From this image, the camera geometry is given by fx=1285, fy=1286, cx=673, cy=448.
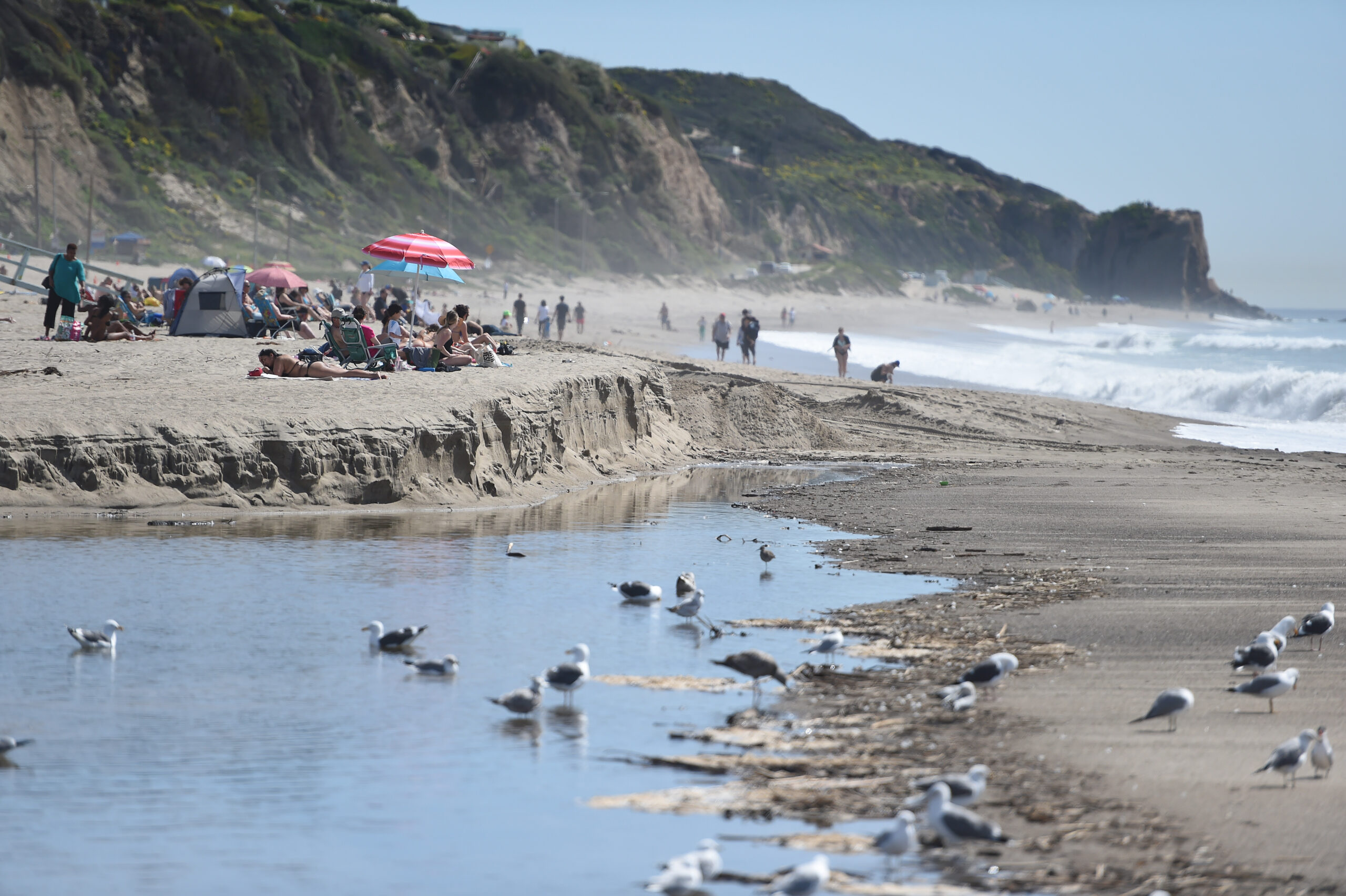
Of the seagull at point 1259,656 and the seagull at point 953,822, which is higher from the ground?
the seagull at point 1259,656

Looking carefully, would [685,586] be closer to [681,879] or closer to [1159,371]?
[681,879]

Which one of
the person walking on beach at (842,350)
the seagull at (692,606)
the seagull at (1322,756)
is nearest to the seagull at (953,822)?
the seagull at (1322,756)

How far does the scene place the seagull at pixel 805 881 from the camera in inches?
163

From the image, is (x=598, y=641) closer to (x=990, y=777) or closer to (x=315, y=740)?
(x=315, y=740)

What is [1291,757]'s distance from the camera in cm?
499

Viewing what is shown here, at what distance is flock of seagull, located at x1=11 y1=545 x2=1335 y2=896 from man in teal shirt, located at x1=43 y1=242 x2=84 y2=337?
12.5m

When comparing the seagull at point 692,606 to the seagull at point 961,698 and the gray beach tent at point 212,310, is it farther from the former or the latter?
the gray beach tent at point 212,310

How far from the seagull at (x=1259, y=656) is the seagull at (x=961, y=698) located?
142cm

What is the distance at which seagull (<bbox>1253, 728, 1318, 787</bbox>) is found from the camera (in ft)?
16.4

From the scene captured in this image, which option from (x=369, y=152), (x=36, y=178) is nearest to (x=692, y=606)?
(x=36, y=178)

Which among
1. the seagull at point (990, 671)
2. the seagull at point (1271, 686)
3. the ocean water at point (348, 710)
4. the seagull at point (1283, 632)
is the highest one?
the seagull at point (1283, 632)

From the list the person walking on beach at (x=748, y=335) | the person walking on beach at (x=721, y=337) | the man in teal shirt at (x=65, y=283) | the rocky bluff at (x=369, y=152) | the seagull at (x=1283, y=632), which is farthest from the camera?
the rocky bluff at (x=369, y=152)

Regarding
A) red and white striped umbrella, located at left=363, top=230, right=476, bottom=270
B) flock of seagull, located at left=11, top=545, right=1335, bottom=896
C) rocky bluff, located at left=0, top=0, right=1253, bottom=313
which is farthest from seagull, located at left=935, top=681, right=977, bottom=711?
rocky bluff, located at left=0, top=0, right=1253, bottom=313

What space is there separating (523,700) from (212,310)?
17573mm
